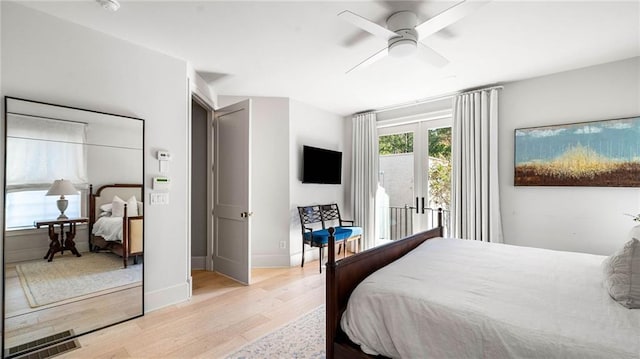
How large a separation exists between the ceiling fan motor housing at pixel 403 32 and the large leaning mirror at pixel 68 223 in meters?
2.31

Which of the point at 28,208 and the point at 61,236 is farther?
the point at 61,236

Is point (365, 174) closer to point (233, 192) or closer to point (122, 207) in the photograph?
point (233, 192)

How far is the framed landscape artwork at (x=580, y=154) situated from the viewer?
110 inches

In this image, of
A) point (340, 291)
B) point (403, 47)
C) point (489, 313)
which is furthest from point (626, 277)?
point (403, 47)

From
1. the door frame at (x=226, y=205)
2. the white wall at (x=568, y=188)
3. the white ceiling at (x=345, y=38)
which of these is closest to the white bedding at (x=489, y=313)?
the white wall at (x=568, y=188)

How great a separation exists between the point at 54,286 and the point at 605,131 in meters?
5.20

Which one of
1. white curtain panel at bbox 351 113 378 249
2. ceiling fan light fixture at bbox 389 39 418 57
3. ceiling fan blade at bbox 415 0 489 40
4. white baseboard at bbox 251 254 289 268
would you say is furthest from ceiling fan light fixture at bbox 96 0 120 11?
white curtain panel at bbox 351 113 378 249

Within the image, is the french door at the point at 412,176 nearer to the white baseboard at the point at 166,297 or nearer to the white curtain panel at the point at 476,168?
the white curtain panel at the point at 476,168

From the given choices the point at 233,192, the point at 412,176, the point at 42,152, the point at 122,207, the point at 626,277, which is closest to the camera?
the point at 626,277

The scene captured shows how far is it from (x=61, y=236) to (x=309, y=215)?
9.54ft

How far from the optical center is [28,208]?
200cm

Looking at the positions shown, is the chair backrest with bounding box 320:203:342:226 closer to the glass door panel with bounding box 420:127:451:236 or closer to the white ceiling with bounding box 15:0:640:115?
the glass door panel with bounding box 420:127:451:236

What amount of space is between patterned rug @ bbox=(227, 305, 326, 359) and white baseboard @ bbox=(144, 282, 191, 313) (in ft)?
3.79

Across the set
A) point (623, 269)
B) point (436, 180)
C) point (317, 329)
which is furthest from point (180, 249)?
point (436, 180)
